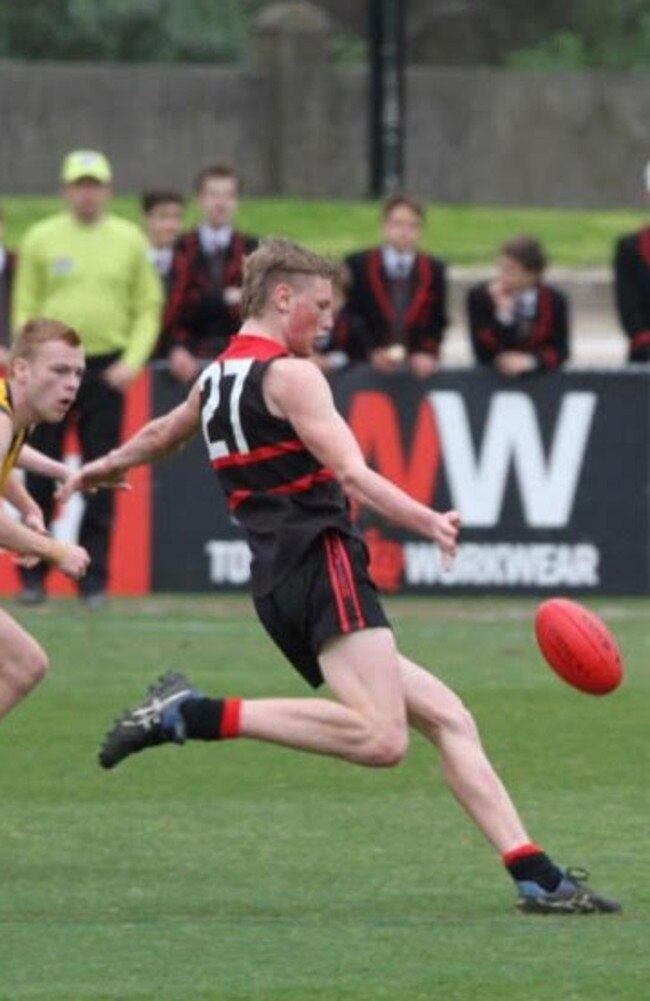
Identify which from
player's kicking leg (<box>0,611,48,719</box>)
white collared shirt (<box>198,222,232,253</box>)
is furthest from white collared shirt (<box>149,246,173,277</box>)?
player's kicking leg (<box>0,611,48,719</box>)

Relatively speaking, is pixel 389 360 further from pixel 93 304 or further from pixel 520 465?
pixel 93 304

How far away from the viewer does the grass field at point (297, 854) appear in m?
8.41

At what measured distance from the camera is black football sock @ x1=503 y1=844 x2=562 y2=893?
9.29 metres

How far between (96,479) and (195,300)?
7.74 meters

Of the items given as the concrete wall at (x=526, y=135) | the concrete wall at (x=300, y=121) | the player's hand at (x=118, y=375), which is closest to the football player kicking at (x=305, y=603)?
the player's hand at (x=118, y=375)

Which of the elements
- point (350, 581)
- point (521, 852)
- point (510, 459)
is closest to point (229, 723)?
point (350, 581)

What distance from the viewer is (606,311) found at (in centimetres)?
3619

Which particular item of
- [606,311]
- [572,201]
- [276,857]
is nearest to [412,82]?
[572,201]

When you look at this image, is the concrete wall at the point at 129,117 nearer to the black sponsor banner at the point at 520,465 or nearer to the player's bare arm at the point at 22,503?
the black sponsor banner at the point at 520,465

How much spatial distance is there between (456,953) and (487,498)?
911 centimetres

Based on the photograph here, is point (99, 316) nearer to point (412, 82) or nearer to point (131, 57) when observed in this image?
point (412, 82)

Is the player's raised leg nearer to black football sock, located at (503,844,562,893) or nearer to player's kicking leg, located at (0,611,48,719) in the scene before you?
black football sock, located at (503,844,562,893)

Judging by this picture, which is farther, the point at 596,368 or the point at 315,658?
the point at 596,368

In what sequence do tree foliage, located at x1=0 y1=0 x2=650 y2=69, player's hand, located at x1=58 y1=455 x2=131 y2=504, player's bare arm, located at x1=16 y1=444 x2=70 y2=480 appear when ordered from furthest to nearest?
tree foliage, located at x1=0 y1=0 x2=650 y2=69, player's bare arm, located at x1=16 y1=444 x2=70 y2=480, player's hand, located at x1=58 y1=455 x2=131 y2=504
